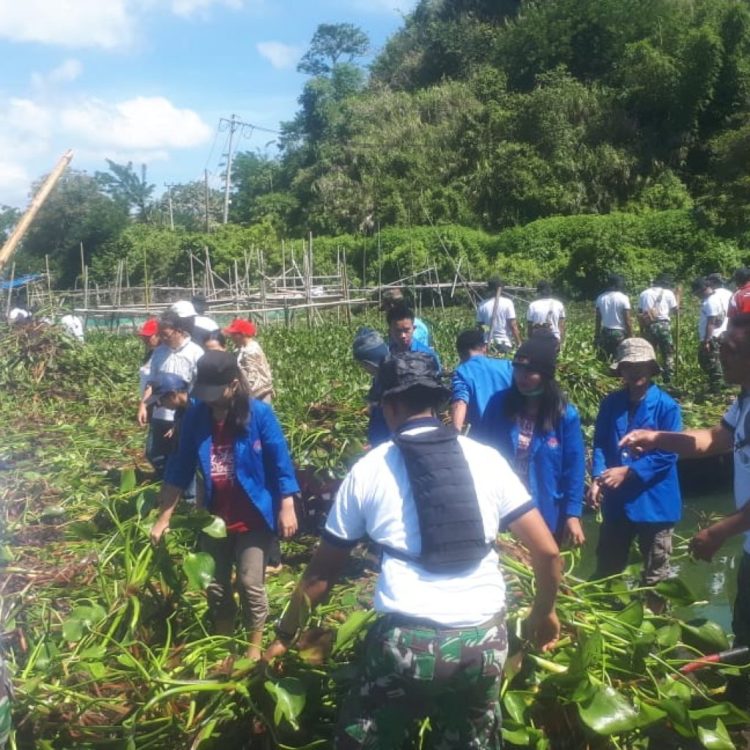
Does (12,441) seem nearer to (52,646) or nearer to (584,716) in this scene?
(52,646)

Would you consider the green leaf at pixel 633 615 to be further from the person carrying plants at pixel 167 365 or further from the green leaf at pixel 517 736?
the person carrying plants at pixel 167 365

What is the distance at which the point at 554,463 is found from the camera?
14.4 feet

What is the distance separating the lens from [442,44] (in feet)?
151

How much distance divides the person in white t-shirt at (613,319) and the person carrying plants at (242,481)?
25.7ft

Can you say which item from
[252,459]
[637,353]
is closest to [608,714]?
[252,459]

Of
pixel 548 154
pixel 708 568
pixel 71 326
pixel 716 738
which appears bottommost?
pixel 708 568

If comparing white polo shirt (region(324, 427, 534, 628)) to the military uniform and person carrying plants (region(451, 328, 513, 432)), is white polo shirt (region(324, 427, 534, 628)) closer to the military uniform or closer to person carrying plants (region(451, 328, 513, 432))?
the military uniform

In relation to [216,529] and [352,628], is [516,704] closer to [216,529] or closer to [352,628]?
[352,628]

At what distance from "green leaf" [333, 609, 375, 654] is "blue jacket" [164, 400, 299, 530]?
1.12 m

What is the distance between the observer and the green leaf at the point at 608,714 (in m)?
2.92

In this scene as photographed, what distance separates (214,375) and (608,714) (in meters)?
2.09

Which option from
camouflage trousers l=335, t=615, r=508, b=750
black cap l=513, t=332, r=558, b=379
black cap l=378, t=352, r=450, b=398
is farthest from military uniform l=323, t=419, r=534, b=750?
black cap l=513, t=332, r=558, b=379

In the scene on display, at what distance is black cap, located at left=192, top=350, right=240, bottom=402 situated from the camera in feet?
13.2

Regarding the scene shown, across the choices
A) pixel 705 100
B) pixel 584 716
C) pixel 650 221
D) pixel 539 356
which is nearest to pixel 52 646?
pixel 584 716
